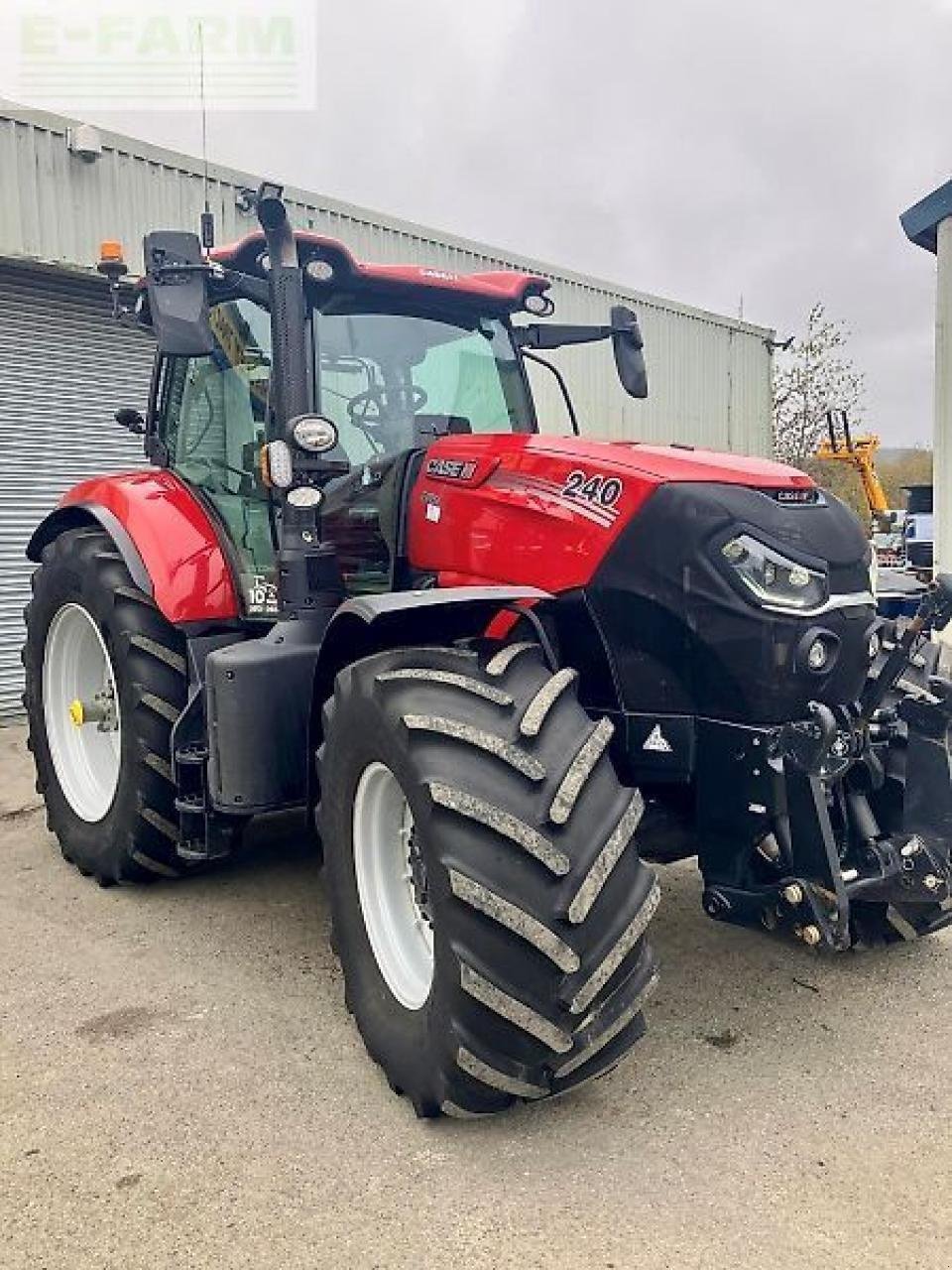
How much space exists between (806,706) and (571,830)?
2.49ft

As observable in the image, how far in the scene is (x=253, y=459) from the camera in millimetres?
3975

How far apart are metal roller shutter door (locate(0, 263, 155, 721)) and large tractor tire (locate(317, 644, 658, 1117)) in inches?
245

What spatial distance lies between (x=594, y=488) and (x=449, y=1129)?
1640 millimetres

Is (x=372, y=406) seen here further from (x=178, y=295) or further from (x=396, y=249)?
(x=396, y=249)

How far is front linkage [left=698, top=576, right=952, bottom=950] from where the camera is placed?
104 inches

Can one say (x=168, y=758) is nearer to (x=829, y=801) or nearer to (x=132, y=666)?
(x=132, y=666)

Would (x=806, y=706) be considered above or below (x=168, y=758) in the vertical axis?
above

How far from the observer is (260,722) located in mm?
3400

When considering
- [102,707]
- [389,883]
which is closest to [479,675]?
[389,883]

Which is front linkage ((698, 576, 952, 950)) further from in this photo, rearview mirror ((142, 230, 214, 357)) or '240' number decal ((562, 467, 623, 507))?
rearview mirror ((142, 230, 214, 357))

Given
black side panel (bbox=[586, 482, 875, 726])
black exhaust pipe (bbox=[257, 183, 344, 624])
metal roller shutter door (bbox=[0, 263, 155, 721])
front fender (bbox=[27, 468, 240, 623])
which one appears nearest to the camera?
black side panel (bbox=[586, 482, 875, 726])

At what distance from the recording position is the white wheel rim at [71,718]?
4.70m

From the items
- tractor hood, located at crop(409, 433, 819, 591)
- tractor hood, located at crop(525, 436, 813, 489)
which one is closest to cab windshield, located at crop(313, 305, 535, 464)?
tractor hood, located at crop(409, 433, 819, 591)

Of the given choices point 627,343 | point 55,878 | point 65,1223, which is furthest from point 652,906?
point 55,878
